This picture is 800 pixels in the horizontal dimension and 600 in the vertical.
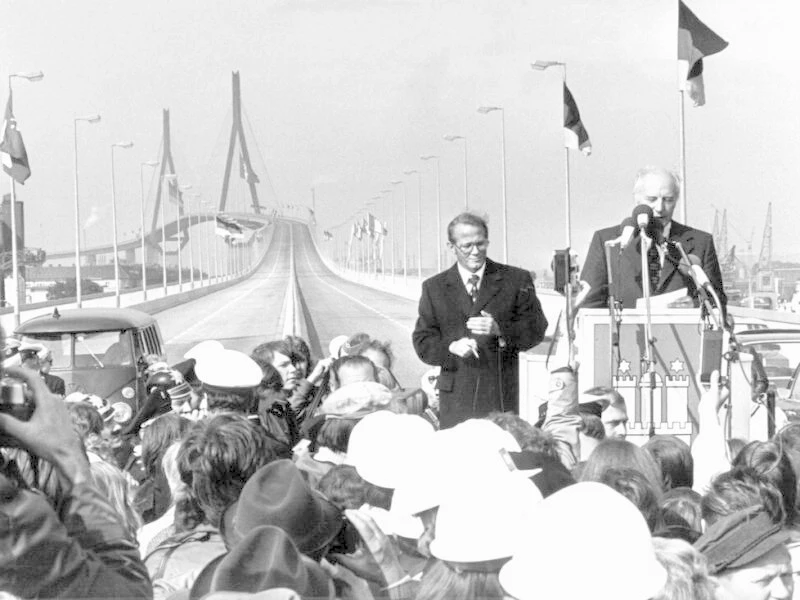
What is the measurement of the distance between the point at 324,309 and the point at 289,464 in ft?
193

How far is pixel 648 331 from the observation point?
583cm

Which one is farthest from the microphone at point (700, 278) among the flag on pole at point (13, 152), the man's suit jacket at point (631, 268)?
the flag on pole at point (13, 152)

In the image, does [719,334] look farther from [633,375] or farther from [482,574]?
[482,574]

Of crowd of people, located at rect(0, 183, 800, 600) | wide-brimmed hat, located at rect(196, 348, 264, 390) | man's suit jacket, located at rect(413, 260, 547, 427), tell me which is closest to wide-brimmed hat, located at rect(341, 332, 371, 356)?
crowd of people, located at rect(0, 183, 800, 600)

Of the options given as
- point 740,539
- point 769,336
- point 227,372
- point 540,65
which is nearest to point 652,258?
point 540,65

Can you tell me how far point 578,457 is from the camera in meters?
5.62

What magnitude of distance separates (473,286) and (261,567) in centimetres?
427

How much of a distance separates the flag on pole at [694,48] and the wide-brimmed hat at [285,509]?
9.42 metres

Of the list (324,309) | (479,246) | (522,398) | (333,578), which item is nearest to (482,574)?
(333,578)

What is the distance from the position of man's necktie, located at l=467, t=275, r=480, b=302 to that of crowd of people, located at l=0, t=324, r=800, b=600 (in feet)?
2.19

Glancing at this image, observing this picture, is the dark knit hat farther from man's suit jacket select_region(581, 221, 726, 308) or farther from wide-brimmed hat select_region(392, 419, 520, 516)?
man's suit jacket select_region(581, 221, 726, 308)

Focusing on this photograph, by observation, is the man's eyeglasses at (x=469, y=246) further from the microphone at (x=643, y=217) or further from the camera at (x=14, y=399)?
Answer: the camera at (x=14, y=399)

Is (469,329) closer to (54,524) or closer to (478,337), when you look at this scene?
(478,337)

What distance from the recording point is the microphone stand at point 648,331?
5.70 meters
